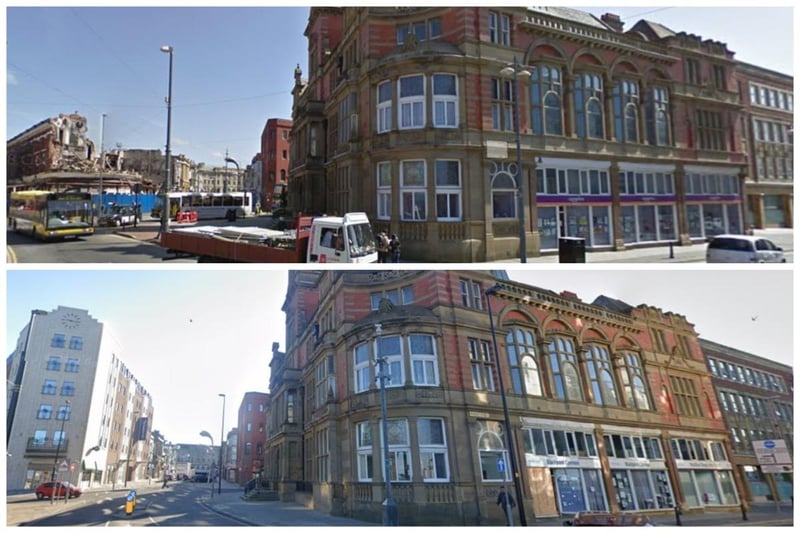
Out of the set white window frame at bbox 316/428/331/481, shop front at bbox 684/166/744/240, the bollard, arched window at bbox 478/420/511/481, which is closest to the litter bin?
arched window at bbox 478/420/511/481

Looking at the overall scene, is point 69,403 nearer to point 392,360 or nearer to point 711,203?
point 392,360

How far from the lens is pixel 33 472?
9.32 metres

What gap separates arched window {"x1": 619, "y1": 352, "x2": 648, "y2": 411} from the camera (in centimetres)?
1165

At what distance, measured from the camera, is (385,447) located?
941 cm

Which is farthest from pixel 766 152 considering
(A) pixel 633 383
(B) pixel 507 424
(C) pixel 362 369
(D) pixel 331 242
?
(C) pixel 362 369

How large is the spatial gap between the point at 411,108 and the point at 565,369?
9846 mm

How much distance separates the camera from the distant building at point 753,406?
10688mm

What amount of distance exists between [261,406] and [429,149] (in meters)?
9.51

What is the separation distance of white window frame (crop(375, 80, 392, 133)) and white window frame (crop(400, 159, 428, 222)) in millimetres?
1495

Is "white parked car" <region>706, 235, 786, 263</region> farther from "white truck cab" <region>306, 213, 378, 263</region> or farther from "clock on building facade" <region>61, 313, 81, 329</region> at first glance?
"clock on building facade" <region>61, 313, 81, 329</region>

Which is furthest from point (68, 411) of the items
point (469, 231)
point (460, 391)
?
point (469, 231)

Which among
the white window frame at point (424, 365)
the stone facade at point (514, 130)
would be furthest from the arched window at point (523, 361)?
the stone facade at point (514, 130)

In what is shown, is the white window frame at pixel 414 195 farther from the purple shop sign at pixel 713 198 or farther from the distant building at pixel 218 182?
the distant building at pixel 218 182

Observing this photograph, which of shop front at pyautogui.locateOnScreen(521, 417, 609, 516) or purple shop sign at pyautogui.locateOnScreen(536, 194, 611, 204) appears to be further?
purple shop sign at pyautogui.locateOnScreen(536, 194, 611, 204)
